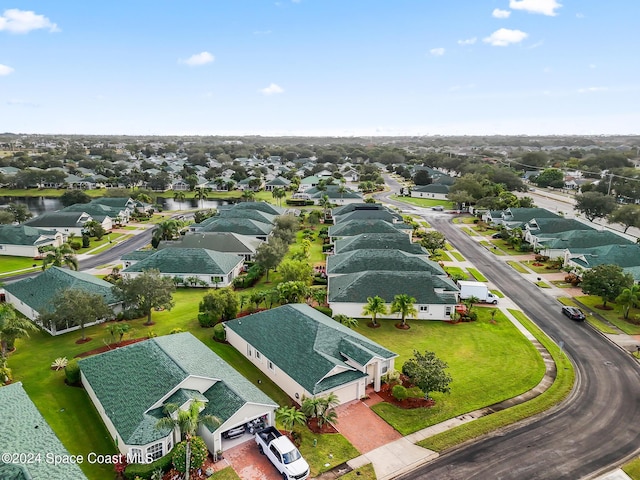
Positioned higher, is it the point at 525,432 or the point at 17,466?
the point at 17,466

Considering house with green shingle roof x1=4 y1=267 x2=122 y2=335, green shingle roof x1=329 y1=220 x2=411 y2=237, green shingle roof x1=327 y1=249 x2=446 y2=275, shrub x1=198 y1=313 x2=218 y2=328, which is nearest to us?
shrub x1=198 y1=313 x2=218 y2=328

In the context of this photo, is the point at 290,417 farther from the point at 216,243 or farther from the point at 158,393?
the point at 216,243

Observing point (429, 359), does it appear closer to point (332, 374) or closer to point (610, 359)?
point (332, 374)

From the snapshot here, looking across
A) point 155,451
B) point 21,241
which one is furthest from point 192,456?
point 21,241

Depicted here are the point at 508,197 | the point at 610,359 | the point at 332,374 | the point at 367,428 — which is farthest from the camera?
the point at 508,197

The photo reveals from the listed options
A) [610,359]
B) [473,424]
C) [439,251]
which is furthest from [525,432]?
[439,251]

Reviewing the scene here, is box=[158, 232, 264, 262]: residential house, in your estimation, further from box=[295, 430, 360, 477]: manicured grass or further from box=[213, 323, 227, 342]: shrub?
box=[295, 430, 360, 477]: manicured grass

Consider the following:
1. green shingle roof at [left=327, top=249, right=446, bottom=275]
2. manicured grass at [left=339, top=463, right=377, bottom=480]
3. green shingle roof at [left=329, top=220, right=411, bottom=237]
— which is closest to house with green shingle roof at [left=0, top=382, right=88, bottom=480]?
manicured grass at [left=339, top=463, right=377, bottom=480]
